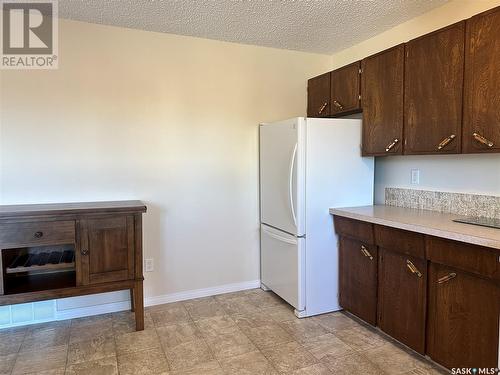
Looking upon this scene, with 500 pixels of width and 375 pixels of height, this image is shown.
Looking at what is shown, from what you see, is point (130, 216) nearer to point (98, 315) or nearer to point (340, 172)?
point (98, 315)

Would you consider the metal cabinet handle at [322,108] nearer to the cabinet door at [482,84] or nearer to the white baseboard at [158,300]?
the cabinet door at [482,84]

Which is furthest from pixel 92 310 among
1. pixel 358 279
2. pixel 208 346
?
pixel 358 279

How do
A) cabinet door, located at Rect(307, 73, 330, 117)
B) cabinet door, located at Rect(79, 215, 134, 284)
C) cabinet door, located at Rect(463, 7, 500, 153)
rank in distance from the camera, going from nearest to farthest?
cabinet door, located at Rect(463, 7, 500, 153) → cabinet door, located at Rect(79, 215, 134, 284) → cabinet door, located at Rect(307, 73, 330, 117)

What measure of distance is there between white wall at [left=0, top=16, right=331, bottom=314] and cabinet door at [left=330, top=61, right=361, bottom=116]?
0.49 meters

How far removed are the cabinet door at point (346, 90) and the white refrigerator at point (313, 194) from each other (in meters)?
0.19

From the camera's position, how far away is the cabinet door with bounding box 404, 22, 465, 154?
2080 mm

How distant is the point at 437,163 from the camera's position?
2.54 metres

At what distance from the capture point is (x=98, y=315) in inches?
112

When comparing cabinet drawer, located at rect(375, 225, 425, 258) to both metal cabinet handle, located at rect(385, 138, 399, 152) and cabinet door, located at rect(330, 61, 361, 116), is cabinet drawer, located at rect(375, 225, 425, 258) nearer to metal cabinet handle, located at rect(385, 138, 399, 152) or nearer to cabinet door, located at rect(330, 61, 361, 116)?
metal cabinet handle, located at rect(385, 138, 399, 152)

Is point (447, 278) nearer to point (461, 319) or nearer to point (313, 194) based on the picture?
point (461, 319)

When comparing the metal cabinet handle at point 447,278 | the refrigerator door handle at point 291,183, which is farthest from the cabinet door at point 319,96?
the metal cabinet handle at point 447,278

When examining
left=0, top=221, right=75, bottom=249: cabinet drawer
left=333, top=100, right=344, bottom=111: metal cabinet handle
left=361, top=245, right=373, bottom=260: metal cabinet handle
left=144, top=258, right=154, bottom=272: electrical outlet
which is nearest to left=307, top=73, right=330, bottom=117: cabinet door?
left=333, top=100, right=344, bottom=111: metal cabinet handle

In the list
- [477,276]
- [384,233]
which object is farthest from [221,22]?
[477,276]

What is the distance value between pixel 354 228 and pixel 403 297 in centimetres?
57
